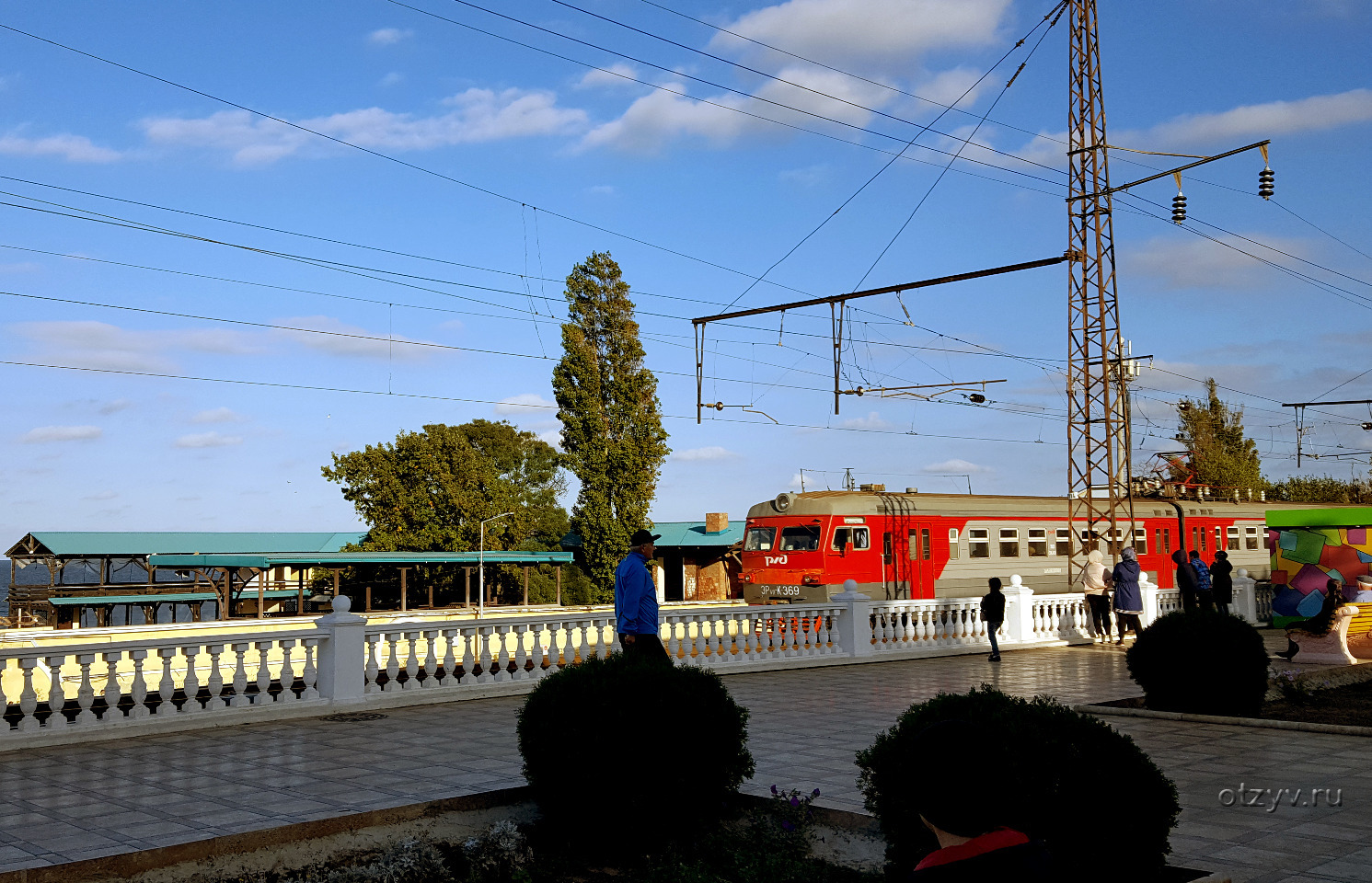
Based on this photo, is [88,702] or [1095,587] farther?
[1095,587]

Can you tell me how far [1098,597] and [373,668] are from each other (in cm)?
1413

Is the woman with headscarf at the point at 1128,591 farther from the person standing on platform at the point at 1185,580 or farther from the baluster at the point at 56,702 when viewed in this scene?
the baluster at the point at 56,702

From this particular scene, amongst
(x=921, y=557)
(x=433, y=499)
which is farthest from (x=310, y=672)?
(x=433, y=499)

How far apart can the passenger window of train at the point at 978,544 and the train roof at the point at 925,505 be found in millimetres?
442

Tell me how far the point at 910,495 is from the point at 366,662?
17134mm

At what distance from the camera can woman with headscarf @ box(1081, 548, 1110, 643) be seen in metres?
20.9

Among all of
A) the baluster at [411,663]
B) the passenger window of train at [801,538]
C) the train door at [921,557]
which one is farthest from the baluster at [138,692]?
the train door at [921,557]

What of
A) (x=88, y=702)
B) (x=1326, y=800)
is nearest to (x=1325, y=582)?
(x=1326, y=800)

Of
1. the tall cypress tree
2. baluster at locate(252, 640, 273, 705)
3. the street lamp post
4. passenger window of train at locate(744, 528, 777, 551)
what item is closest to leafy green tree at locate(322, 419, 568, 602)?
the street lamp post

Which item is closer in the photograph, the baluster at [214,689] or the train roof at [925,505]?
the baluster at [214,689]

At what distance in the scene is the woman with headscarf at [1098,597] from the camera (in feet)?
68.5

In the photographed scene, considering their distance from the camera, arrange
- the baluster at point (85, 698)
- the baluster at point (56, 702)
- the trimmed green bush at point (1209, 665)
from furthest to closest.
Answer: the trimmed green bush at point (1209, 665), the baluster at point (85, 698), the baluster at point (56, 702)

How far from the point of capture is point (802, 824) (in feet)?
20.1

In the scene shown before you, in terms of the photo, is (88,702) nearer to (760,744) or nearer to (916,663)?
(760,744)
